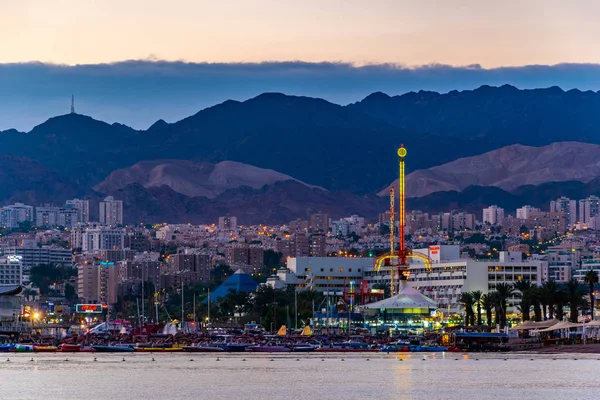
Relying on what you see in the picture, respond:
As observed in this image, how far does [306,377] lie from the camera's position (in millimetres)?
103812

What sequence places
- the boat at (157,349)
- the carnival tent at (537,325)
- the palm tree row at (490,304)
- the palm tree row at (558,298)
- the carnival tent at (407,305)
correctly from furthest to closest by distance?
the carnival tent at (407,305)
the palm tree row at (490,304)
the boat at (157,349)
the palm tree row at (558,298)
the carnival tent at (537,325)

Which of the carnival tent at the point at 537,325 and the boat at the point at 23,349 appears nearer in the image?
the carnival tent at the point at 537,325

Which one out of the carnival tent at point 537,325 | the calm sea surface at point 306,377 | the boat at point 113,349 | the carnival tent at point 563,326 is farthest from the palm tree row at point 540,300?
the boat at point 113,349

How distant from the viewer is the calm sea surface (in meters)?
89.3

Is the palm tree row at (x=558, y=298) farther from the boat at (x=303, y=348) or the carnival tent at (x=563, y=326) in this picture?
the boat at (x=303, y=348)

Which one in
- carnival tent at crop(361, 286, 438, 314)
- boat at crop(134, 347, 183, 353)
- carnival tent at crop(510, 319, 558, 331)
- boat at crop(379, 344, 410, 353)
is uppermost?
carnival tent at crop(361, 286, 438, 314)

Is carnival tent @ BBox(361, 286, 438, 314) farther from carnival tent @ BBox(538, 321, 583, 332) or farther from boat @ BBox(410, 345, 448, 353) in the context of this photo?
carnival tent @ BBox(538, 321, 583, 332)

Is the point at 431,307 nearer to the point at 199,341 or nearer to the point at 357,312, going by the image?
the point at 357,312

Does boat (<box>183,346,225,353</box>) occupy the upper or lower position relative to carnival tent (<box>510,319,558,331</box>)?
lower

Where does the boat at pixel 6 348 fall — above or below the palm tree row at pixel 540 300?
below

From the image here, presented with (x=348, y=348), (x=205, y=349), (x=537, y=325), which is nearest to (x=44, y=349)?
(x=205, y=349)

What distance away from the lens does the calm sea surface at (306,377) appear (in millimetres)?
89312

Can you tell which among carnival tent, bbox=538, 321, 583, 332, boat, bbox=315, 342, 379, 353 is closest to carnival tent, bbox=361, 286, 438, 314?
boat, bbox=315, 342, 379, 353

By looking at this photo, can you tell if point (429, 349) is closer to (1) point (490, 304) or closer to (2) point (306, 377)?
(1) point (490, 304)
